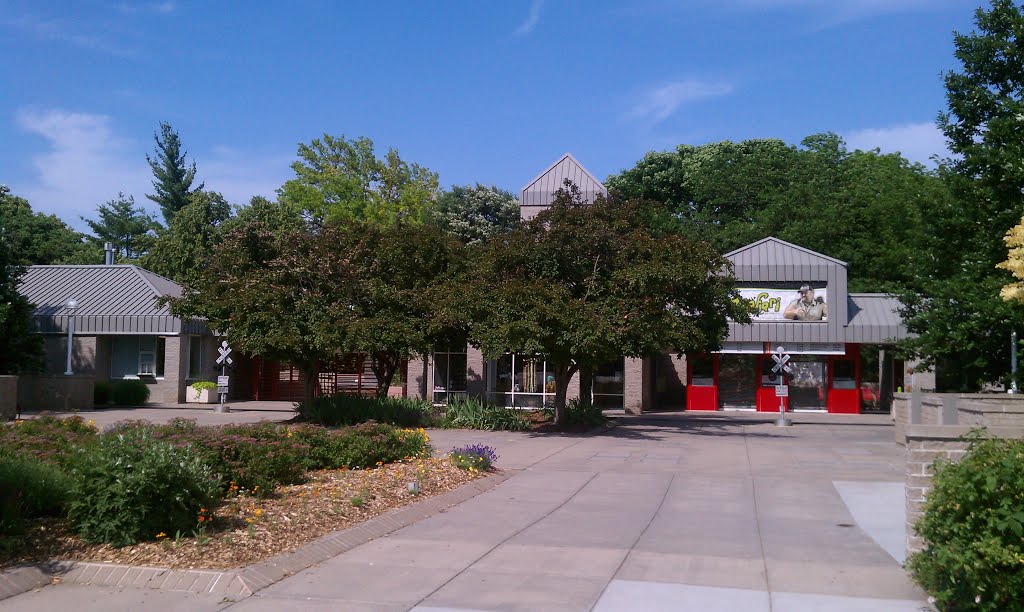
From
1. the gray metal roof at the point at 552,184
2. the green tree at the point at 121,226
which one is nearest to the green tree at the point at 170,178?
the green tree at the point at 121,226

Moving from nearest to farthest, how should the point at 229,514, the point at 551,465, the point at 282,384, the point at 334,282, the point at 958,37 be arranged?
the point at 229,514 < the point at 551,465 < the point at 958,37 < the point at 334,282 < the point at 282,384

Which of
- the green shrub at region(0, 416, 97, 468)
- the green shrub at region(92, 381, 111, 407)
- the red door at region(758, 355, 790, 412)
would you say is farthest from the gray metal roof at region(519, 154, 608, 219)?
the green shrub at region(0, 416, 97, 468)

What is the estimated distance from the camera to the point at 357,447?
46.0ft

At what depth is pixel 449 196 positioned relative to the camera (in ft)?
189

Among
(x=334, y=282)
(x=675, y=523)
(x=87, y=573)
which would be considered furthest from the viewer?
(x=334, y=282)

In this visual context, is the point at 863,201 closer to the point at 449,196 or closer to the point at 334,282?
the point at 449,196

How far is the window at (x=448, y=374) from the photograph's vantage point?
113ft

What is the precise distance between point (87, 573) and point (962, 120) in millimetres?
20888

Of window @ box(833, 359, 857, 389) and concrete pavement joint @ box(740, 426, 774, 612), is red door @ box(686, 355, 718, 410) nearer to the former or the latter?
window @ box(833, 359, 857, 389)

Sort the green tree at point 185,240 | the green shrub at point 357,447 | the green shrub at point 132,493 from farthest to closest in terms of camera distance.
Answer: the green tree at point 185,240, the green shrub at point 357,447, the green shrub at point 132,493

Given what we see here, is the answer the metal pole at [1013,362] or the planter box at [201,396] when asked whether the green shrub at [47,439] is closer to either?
the metal pole at [1013,362]

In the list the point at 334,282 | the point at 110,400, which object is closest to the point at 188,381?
the point at 110,400

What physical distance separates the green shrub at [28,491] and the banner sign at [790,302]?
2954 centimetres

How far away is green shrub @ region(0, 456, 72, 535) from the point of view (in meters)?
8.51
